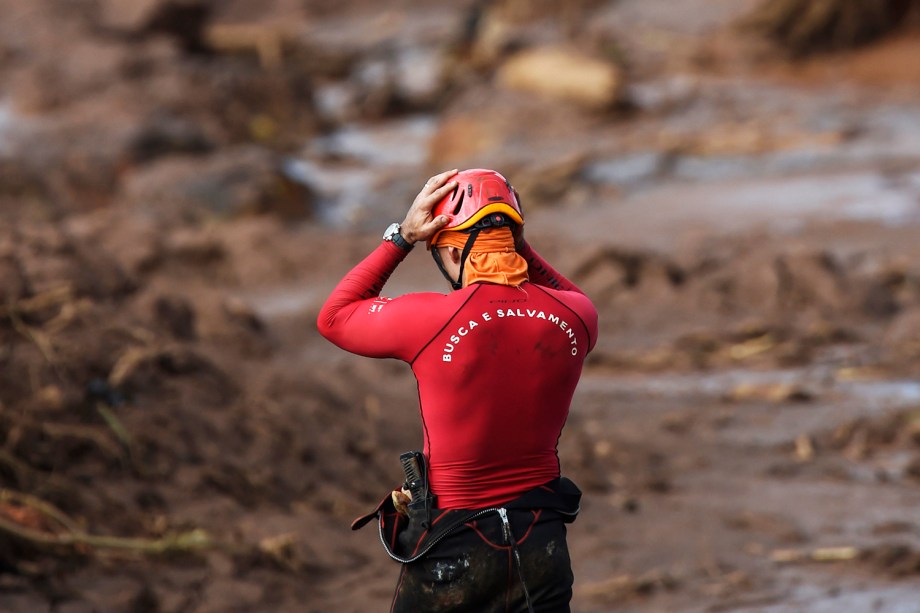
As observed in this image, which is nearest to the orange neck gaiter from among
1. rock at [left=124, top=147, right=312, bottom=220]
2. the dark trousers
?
the dark trousers

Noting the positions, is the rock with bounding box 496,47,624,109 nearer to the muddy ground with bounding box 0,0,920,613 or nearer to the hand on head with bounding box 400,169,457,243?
the muddy ground with bounding box 0,0,920,613

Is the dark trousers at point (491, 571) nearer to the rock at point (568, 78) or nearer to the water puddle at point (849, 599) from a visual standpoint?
the water puddle at point (849, 599)

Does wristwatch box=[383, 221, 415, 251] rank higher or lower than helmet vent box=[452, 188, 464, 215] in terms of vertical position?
lower

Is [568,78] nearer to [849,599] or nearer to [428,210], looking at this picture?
[849,599]

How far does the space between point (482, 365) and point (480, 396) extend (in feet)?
0.25

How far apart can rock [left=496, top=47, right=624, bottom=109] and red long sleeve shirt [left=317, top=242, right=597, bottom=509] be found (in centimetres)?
1436

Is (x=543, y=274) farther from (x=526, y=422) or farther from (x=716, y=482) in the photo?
(x=716, y=482)

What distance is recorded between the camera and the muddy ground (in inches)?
221

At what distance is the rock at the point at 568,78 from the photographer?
1720 cm

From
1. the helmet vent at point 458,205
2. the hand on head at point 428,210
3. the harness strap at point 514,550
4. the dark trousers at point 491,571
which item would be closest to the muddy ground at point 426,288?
the dark trousers at point 491,571

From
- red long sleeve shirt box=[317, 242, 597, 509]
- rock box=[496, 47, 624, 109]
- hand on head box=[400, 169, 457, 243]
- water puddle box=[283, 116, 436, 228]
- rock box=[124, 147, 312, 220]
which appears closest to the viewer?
red long sleeve shirt box=[317, 242, 597, 509]

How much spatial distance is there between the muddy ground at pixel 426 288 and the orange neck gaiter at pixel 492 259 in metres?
2.57

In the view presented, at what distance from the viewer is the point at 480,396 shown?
2.99 m

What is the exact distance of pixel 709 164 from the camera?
15.2 m
